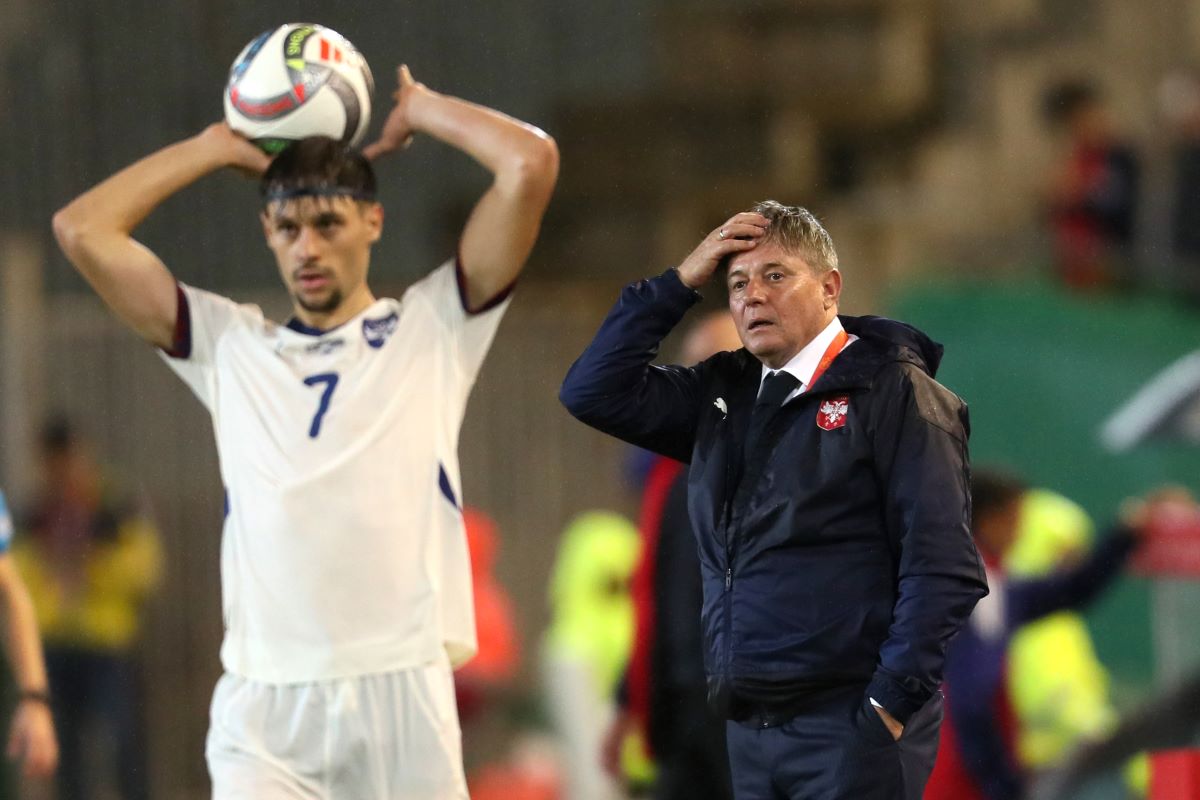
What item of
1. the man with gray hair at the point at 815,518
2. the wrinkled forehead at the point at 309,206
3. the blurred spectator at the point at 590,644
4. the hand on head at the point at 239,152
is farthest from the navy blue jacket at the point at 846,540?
the blurred spectator at the point at 590,644

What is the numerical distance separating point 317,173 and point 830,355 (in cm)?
130

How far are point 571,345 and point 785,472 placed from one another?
6.97 meters

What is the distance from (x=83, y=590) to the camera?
847 cm

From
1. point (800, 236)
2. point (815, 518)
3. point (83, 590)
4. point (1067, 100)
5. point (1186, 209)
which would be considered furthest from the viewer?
point (1067, 100)

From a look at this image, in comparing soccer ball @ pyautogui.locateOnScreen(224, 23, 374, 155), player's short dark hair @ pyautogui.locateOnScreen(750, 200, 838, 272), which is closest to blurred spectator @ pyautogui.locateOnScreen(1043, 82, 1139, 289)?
soccer ball @ pyautogui.locateOnScreen(224, 23, 374, 155)

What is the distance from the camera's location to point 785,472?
3.22 m

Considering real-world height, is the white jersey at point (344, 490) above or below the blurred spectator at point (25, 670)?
above

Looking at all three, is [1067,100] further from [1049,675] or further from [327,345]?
[327,345]

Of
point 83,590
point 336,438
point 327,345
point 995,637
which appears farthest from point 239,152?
point 83,590

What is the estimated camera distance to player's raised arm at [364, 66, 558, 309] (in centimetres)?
394

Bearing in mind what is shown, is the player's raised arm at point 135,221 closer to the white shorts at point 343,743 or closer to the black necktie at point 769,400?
the white shorts at point 343,743

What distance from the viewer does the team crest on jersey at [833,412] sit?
321cm

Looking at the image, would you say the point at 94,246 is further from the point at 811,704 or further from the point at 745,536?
the point at 811,704

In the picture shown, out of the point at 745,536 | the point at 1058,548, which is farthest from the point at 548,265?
the point at 745,536
